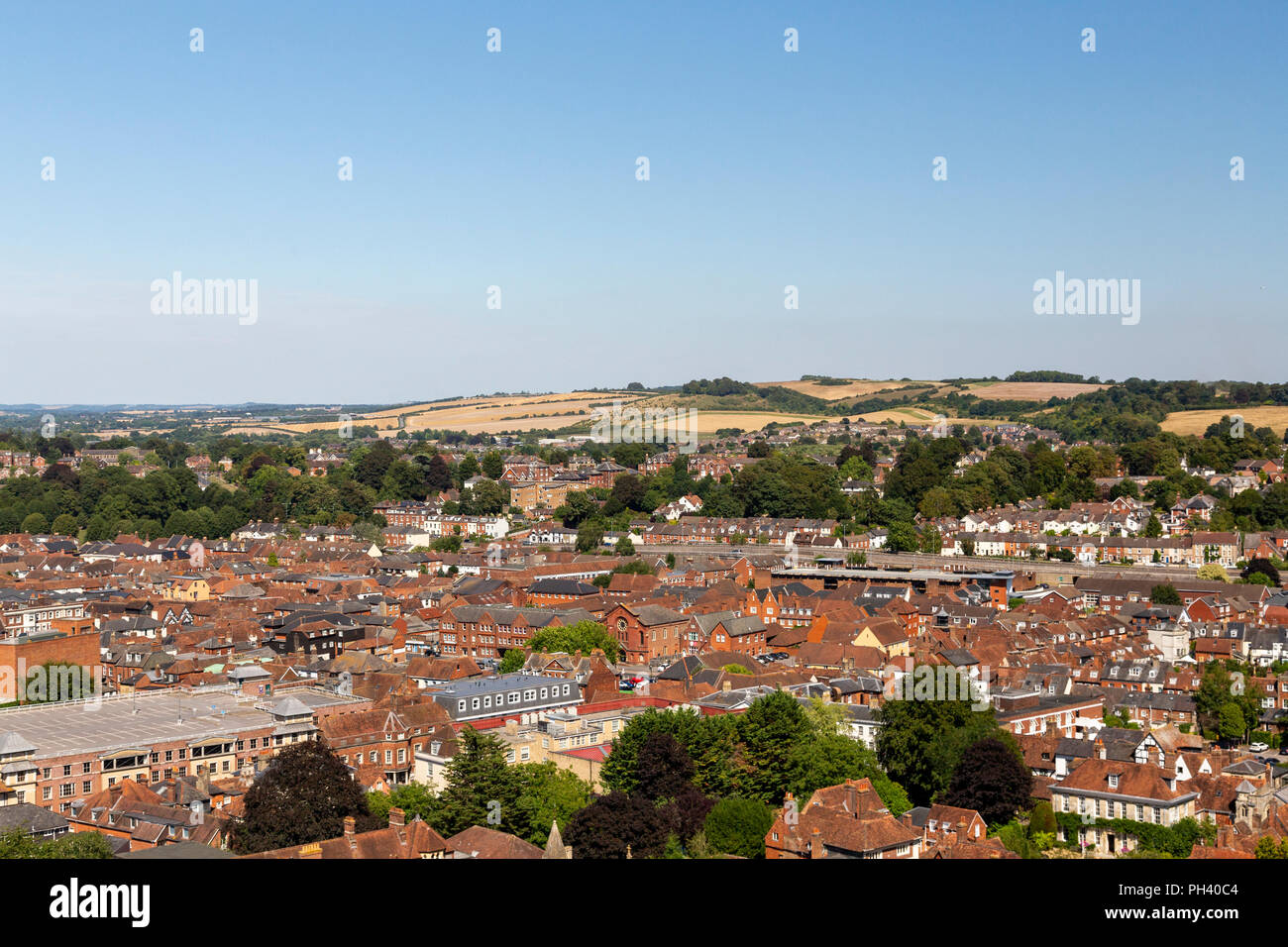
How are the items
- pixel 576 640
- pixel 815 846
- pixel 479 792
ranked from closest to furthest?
1. pixel 815 846
2. pixel 479 792
3. pixel 576 640

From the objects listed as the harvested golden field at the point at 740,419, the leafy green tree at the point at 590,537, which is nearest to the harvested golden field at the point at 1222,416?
the harvested golden field at the point at 740,419

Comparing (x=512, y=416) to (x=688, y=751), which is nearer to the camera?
(x=688, y=751)

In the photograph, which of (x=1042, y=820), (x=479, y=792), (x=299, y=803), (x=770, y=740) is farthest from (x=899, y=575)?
(x=299, y=803)

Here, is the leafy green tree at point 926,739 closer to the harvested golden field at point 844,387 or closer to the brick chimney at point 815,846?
the brick chimney at point 815,846

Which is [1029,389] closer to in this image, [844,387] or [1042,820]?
[844,387]

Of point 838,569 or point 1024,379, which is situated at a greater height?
point 1024,379

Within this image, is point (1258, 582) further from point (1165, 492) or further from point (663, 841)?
point (663, 841)
